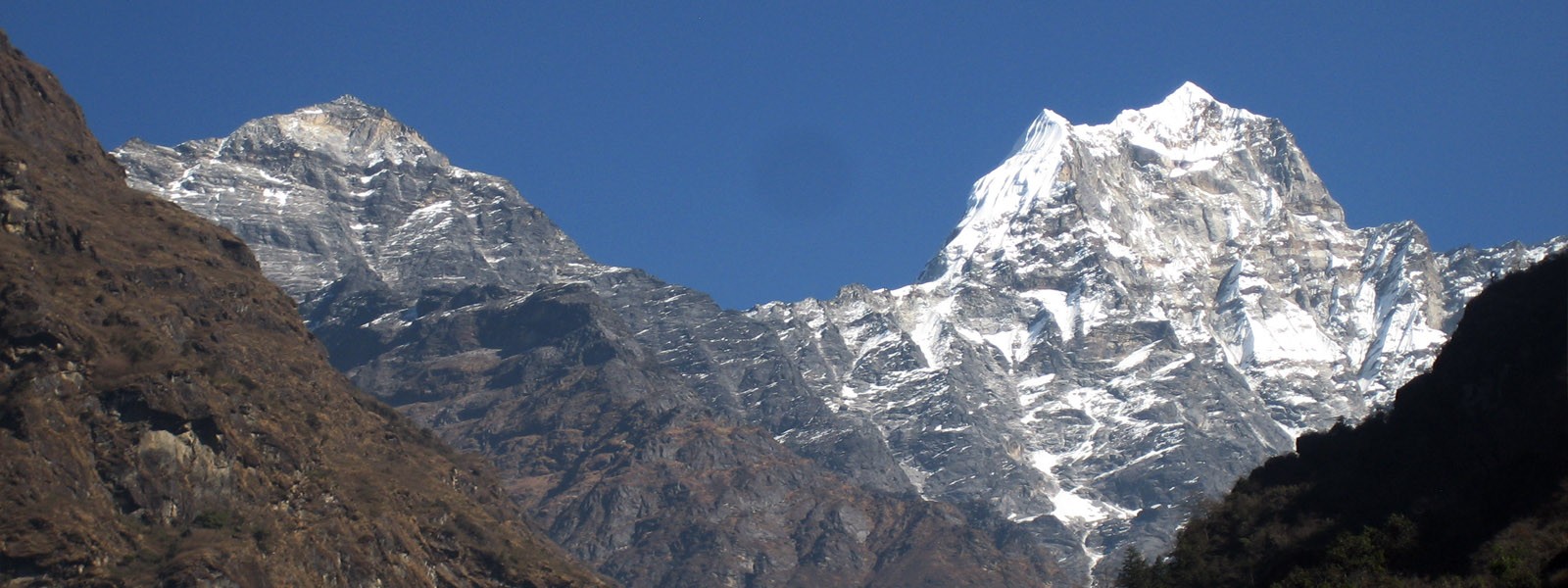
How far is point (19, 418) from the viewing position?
141 metres

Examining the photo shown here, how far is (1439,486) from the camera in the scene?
390 feet

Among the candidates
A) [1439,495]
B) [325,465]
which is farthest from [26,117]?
[1439,495]

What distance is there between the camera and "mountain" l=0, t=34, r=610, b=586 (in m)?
139

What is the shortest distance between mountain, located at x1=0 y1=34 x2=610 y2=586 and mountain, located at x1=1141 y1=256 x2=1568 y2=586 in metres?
61.8

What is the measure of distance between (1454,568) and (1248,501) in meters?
31.0

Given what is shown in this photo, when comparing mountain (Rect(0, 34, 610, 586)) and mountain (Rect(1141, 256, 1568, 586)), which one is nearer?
mountain (Rect(1141, 256, 1568, 586))

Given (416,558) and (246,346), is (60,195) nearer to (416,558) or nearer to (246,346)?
(246,346)

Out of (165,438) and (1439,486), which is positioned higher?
(165,438)

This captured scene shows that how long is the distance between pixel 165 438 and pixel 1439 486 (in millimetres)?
88982

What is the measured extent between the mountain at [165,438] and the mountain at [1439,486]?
2435 inches

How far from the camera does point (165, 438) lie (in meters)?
151

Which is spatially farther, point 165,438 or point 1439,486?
point 165,438

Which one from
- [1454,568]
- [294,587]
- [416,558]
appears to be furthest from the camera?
[416,558]

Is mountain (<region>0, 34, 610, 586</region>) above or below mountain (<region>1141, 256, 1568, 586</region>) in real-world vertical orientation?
above
